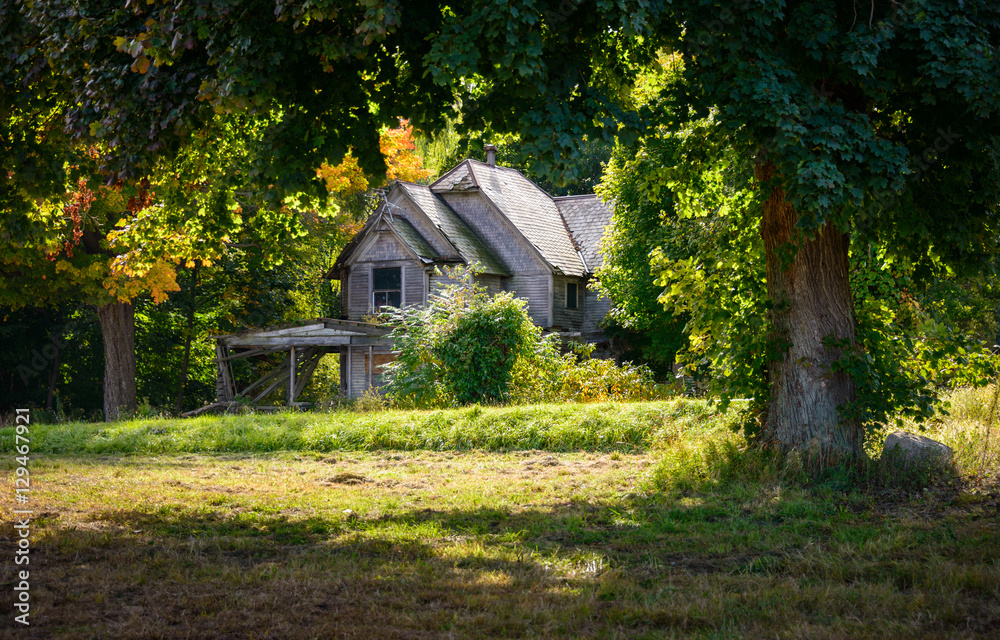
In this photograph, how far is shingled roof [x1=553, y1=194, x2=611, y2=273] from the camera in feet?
112

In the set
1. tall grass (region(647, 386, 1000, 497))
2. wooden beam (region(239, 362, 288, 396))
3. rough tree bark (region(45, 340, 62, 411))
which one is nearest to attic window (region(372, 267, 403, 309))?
wooden beam (region(239, 362, 288, 396))

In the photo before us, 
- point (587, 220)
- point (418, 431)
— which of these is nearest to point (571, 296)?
point (587, 220)

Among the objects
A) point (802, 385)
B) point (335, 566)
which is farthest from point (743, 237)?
point (335, 566)

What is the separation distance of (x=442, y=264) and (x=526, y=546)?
2370 centimetres

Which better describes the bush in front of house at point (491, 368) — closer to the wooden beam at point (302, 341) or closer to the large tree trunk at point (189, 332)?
the wooden beam at point (302, 341)

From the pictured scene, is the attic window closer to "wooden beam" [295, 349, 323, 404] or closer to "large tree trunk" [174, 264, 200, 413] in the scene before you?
"wooden beam" [295, 349, 323, 404]

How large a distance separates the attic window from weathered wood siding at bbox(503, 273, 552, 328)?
4.50 m

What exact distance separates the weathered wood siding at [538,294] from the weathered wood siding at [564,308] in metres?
0.36

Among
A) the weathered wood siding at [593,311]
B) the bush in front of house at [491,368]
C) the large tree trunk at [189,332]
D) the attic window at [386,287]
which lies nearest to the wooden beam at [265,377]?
the large tree trunk at [189,332]

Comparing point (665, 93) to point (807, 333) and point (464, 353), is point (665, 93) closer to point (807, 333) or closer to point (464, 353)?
point (807, 333)

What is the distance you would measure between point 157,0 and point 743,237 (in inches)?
285

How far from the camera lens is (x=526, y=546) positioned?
652 centimetres

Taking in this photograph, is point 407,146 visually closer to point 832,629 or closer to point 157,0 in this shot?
point 157,0

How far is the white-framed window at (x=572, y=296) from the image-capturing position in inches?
1283
